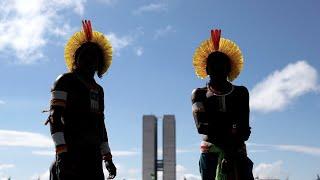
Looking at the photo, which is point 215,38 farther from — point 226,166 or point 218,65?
point 226,166

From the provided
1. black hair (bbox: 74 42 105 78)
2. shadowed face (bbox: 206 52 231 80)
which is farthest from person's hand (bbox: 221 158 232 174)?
black hair (bbox: 74 42 105 78)

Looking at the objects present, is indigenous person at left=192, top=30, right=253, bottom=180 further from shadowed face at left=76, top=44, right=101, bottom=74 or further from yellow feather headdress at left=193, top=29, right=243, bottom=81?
shadowed face at left=76, top=44, right=101, bottom=74

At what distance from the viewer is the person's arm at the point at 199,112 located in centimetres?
831

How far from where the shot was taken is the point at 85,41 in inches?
329

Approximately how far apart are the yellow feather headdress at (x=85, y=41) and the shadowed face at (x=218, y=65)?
1.55 meters

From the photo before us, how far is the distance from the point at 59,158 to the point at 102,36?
210cm

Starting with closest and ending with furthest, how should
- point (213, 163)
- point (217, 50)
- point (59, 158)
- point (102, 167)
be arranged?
point (59, 158), point (102, 167), point (213, 163), point (217, 50)

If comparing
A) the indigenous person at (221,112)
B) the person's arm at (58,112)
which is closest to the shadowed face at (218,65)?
the indigenous person at (221,112)

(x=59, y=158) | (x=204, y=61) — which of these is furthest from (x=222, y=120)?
(x=59, y=158)

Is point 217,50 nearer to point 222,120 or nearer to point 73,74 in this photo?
point 222,120

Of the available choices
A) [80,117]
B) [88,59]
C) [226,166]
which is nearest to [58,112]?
[80,117]

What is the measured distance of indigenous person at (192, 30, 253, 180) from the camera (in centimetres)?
817

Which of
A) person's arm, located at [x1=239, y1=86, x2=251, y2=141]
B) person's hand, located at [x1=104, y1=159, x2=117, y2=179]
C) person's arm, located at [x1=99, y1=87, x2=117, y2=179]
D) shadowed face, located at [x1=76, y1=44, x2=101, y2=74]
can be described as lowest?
person's hand, located at [x1=104, y1=159, x2=117, y2=179]

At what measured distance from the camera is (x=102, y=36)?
8500mm
